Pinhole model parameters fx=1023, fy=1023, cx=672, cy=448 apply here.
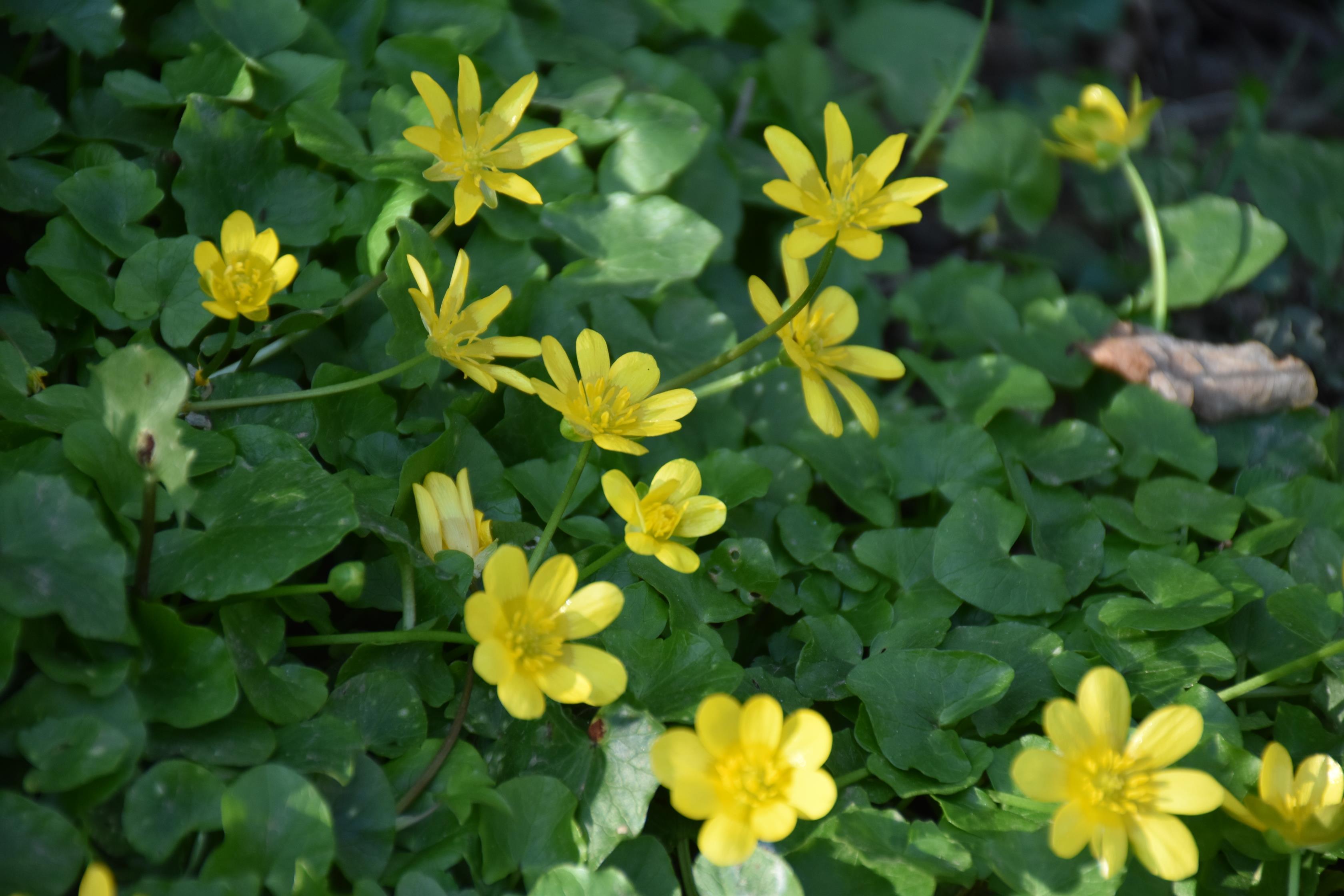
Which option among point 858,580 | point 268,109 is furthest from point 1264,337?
point 268,109

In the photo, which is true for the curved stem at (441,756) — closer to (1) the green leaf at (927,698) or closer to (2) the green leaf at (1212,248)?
(1) the green leaf at (927,698)

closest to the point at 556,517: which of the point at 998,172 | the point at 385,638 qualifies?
the point at 385,638

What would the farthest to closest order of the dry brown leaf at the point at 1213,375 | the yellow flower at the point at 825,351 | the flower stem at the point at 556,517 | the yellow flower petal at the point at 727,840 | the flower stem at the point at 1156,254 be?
1. the flower stem at the point at 1156,254
2. the dry brown leaf at the point at 1213,375
3. the yellow flower at the point at 825,351
4. the flower stem at the point at 556,517
5. the yellow flower petal at the point at 727,840

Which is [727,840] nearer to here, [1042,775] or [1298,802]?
[1042,775]

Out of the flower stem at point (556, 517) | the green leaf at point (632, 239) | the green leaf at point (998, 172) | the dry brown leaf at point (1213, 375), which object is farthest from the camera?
the green leaf at point (998, 172)

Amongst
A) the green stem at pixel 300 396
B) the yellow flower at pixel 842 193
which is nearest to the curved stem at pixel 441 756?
the green stem at pixel 300 396

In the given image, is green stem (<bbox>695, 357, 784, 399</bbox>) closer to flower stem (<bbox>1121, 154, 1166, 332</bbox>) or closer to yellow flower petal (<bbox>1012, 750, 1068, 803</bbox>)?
yellow flower petal (<bbox>1012, 750, 1068, 803</bbox>)

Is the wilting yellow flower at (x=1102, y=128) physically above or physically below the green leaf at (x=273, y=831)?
above
